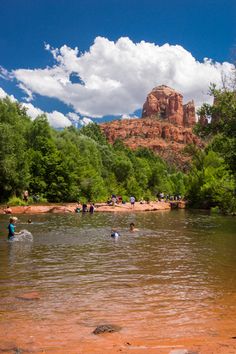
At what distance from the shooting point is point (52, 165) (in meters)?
68.9

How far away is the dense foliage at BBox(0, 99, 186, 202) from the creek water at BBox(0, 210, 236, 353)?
119 feet

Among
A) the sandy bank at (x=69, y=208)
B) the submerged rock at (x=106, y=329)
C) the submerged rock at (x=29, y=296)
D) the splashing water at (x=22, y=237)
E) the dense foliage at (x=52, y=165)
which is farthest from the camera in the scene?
the dense foliage at (x=52, y=165)

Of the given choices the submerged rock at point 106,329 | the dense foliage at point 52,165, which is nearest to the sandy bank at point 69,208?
the dense foliage at point 52,165

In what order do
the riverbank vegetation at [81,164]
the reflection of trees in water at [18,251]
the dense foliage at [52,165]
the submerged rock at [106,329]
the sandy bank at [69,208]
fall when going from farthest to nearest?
the dense foliage at [52,165]
the sandy bank at [69,208]
the riverbank vegetation at [81,164]
the reflection of trees in water at [18,251]
the submerged rock at [106,329]

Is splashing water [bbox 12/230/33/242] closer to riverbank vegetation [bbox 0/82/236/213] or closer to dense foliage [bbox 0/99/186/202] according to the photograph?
riverbank vegetation [bbox 0/82/236/213]

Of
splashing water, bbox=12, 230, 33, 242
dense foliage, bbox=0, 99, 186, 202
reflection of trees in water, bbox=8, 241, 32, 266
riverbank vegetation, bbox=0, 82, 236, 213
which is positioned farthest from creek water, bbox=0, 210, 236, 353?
dense foliage, bbox=0, 99, 186, 202

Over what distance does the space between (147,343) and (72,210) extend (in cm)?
4950

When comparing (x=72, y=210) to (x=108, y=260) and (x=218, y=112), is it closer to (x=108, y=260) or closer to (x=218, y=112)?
(x=218, y=112)

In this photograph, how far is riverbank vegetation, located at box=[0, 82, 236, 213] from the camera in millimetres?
32369

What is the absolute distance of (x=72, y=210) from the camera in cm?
5644

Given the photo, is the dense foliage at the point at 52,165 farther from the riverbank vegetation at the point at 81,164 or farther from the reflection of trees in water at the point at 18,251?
the reflection of trees in water at the point at 18,251

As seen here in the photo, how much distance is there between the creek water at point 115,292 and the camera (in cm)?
816

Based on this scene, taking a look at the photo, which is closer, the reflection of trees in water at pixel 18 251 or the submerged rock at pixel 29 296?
the submerged rock at pixel 29 296

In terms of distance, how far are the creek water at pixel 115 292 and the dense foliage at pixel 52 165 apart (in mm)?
36191
